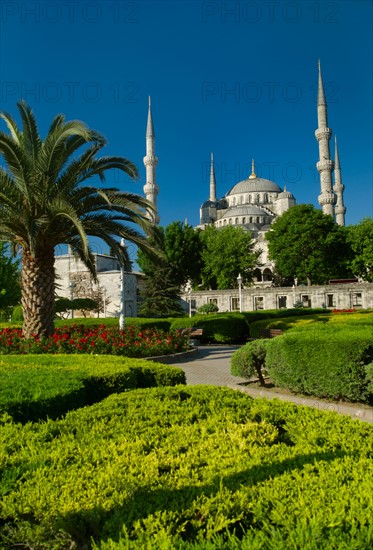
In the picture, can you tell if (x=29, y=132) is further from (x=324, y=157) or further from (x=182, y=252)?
(x=324, y=157)

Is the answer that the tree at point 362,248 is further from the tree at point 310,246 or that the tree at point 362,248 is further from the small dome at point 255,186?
the small dome at point 255,186

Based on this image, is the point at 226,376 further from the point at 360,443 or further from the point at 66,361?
the point at 360,443

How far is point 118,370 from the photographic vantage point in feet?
23.2

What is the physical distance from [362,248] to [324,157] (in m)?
14.3

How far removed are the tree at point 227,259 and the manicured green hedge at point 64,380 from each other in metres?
45.9

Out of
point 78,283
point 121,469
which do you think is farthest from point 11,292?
point 121,469

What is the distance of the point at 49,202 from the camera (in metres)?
13.2

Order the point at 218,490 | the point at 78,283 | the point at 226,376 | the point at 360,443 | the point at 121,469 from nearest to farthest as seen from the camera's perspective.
A: 1. the point at 218,490
2. the point at 121,469
3. the point at 360,443
4. the point at 226,376
5. the point at 78,283

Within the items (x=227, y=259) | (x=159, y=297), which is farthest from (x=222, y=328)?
(x=227, y=259)

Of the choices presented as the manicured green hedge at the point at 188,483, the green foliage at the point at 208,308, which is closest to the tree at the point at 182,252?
the green foliage at the point at 208,308

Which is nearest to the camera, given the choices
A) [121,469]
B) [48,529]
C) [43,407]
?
[48,529]

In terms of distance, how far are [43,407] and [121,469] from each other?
232cm

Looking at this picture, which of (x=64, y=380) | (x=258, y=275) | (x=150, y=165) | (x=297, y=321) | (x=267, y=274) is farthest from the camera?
(x=258, y=275)

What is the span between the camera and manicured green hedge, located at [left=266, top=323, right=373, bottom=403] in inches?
308
